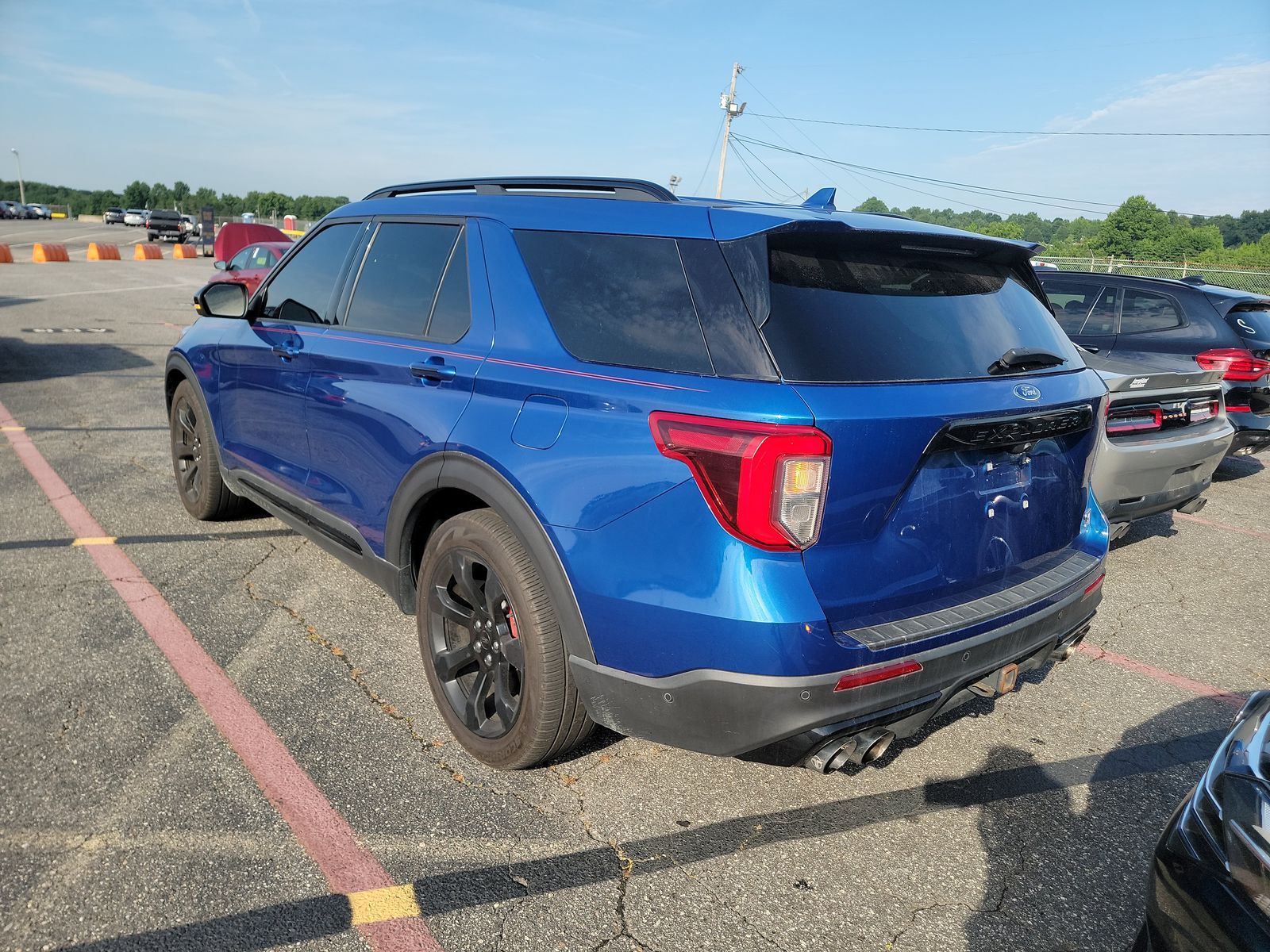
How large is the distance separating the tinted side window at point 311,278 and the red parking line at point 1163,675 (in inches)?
141

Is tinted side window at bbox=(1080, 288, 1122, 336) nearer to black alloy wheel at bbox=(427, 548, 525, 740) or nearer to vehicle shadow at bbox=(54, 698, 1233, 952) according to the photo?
vehicle shadow at bbox=(54, 698, 1233, 952)

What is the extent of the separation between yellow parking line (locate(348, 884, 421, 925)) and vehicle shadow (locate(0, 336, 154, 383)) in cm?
912

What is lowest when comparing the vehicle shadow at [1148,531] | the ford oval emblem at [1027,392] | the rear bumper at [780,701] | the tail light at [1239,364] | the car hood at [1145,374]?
the vehicle shadow at [1148,531]

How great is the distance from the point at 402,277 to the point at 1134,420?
4028mm

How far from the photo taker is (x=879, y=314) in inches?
92.7

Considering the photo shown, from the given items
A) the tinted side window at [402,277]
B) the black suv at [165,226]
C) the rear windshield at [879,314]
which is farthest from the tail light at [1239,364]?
the black suv at [165,226]

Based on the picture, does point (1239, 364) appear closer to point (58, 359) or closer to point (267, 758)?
point (267, 758)

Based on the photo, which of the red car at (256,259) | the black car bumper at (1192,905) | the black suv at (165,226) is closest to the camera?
the black car bumper at (1192,905)

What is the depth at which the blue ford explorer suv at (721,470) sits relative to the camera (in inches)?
82.7

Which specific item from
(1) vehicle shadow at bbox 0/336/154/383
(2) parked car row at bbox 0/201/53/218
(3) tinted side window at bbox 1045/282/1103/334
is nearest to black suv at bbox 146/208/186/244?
(2) parked car row at bbox 0/201/53/218

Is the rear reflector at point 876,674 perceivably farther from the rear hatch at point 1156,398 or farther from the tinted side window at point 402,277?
the rear hatch at point 1156,398

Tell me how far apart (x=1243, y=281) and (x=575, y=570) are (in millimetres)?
32670

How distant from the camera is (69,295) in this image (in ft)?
57.5

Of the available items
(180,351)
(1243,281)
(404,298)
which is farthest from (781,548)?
(1243,281)
